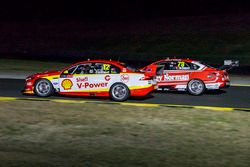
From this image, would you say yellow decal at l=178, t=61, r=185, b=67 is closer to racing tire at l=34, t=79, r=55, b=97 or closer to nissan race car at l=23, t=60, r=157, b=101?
nissan race car at l=23, t=60, r=157, b=101

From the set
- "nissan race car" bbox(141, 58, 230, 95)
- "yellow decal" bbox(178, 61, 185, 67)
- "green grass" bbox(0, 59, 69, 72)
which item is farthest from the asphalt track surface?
"green grass" bbox(0, 59, 69, 72)

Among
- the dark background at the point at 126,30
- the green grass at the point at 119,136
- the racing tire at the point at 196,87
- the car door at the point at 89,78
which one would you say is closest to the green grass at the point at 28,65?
the dark background at the point at 126,30

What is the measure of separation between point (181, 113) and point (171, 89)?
481 centimetres

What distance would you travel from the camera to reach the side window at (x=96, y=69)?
16.9 metres

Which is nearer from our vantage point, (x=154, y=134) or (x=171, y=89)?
(x=154, y=134)

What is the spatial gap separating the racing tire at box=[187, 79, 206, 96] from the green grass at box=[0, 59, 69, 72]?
1358 cm

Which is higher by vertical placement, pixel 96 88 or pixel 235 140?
pixel 96 88

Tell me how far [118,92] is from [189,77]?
10.2ft

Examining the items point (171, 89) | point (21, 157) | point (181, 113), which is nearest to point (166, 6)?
point (171, 89)

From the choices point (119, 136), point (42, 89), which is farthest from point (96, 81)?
point (119, 136)

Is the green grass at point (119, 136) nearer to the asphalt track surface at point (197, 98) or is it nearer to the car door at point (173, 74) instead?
the asphalt track surface at point (197, 98)

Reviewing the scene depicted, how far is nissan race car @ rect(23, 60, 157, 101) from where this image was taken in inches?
656

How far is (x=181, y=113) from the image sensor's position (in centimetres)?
1401

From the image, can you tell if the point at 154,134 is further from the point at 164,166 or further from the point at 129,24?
the point at 129,24
